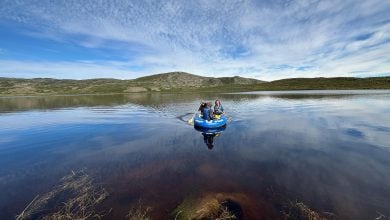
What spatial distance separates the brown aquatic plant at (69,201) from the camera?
8.62 metres

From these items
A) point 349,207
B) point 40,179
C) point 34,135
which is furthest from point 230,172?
point 34,135

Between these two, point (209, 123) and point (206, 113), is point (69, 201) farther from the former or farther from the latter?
point (206, 113)

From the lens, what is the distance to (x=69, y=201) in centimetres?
953

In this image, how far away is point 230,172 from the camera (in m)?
12.6

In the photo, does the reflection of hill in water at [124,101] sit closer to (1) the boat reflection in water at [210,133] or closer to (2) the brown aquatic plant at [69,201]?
(1) the boat reflection in water at [210,133]

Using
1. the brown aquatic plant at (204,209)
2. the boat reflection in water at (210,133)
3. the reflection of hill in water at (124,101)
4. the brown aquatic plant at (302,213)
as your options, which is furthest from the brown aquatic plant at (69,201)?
A: the reflection of hill in water at (124,101)

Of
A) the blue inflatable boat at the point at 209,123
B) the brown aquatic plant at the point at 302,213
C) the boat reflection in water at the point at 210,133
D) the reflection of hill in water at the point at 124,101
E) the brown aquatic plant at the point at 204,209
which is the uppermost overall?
the reflection of hill in water at the point at 124,101

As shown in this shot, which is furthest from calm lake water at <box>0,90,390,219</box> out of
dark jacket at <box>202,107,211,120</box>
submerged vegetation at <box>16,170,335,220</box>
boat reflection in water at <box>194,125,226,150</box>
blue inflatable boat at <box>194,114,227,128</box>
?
dark jacket at <box>202,107,211,120</box>

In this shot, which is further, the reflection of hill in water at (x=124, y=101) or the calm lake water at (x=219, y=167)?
the reflection of hill in water at (x=124, y=101)

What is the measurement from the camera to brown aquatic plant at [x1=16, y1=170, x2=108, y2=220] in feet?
28.3

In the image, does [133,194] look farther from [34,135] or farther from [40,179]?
[34,135]

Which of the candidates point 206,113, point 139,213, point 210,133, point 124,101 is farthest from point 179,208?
point 124,101

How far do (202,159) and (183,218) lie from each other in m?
6.70

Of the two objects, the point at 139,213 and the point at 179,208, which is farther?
the point at 179,208
